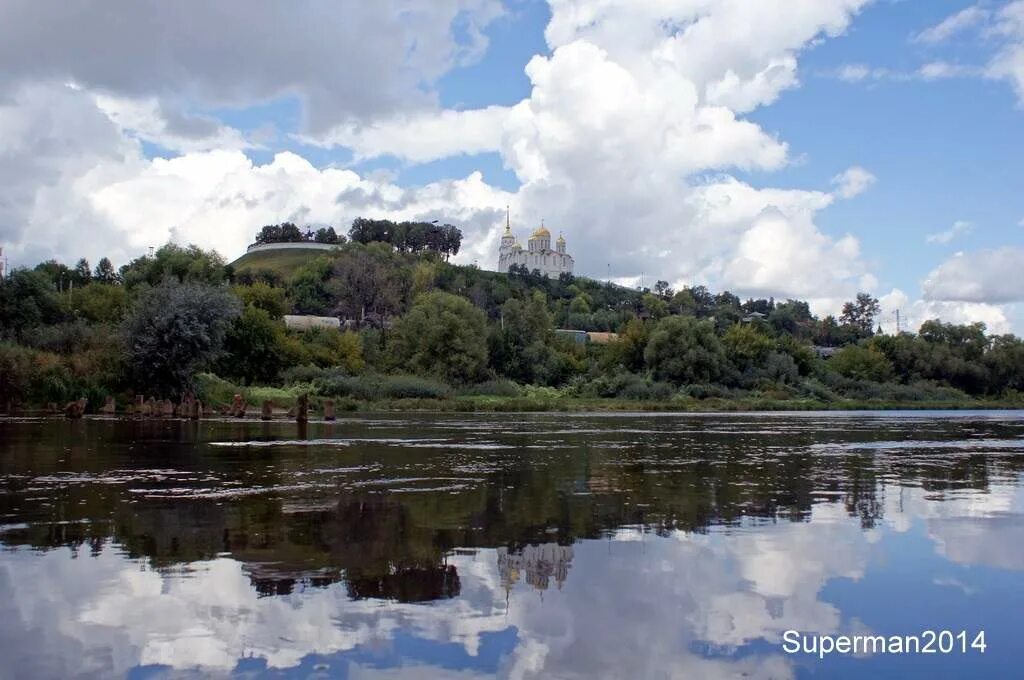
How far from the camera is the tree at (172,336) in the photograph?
2020 inches

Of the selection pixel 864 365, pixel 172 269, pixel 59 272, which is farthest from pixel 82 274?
pixel 864 365

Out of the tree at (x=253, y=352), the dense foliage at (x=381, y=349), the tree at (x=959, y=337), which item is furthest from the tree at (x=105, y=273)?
the tree at (x=959, y=337)

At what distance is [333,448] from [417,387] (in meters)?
51.3

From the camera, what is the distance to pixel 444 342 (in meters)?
90.7

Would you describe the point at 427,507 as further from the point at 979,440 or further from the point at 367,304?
the point at 367,304

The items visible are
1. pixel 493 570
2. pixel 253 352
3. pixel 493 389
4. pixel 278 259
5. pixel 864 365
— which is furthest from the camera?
pixel 278 259

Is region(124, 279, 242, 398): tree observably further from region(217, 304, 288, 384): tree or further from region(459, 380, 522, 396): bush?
region(459, 380, 522, 396): bush

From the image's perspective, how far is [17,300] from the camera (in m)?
69.2

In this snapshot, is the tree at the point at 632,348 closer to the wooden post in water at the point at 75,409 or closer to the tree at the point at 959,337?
the tree at the point at 959,337

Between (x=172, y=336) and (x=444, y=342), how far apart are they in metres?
41.4

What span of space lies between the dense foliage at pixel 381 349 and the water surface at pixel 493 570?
1342 inches

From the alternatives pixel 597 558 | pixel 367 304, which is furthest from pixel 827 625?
pixel 367 304

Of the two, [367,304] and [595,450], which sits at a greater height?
[367,304]

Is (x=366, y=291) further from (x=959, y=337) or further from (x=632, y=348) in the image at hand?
(x=959, y=337)
